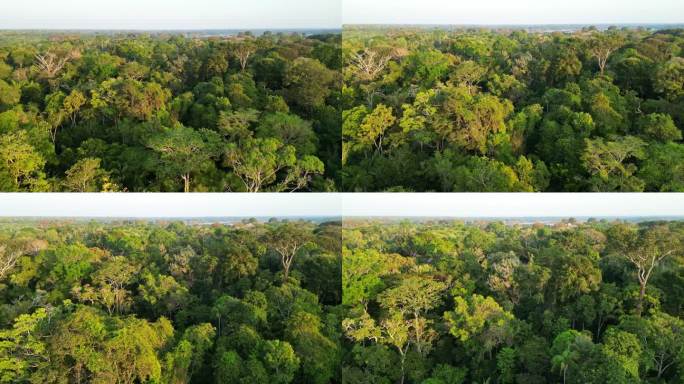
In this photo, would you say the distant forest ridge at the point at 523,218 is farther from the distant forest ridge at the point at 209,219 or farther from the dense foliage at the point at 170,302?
the dense foliage at the point at 170,302

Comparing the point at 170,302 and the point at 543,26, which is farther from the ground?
the point at 543,26

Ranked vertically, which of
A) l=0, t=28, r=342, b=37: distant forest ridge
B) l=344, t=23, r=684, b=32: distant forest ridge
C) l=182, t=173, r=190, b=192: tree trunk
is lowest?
l=182, t=173, r=190, b=192: tree trunk

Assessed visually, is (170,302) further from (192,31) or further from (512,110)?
(512,110)

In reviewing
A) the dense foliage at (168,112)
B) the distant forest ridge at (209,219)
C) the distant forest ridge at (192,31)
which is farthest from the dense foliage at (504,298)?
the distant forest ridge at (192,31)

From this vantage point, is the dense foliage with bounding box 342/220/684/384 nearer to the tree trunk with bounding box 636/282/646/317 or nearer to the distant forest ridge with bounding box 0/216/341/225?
the tree trunk with bounding box 636/282/646/317

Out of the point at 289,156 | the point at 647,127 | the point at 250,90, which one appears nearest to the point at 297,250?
the point at 289,156

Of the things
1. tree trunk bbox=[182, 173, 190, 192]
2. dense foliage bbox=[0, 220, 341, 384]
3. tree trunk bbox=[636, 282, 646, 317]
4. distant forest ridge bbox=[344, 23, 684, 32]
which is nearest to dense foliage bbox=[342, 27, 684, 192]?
distant forest ridge bbox=[344, 23, 684, 32]

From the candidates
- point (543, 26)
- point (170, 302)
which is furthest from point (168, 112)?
point (543, 26)
